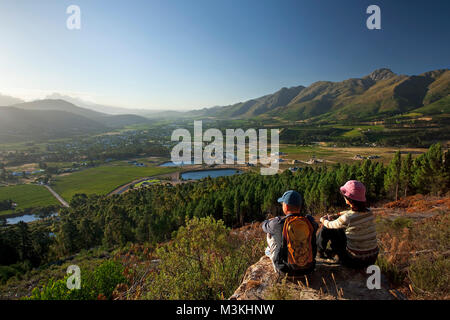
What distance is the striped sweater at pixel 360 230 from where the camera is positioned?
366 cm

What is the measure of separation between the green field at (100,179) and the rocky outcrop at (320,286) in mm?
78306

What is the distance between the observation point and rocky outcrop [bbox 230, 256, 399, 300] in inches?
135

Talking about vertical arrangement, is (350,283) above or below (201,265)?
above

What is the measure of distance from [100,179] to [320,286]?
99.2 m

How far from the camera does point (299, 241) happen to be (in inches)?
137

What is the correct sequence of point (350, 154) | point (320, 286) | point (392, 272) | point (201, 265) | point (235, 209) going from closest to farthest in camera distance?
point (320, 286) → point (392, 272) → point (201, 265) → point (235, 209) → point (350, 154)

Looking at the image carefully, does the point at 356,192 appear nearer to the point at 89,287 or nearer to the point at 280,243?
the point at 280,243

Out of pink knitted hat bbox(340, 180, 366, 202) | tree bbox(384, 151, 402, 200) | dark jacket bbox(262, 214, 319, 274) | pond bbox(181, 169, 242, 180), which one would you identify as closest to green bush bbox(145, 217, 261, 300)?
dark jacket bbox(262, 214, 319, 274)

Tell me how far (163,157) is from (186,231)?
130678 millimetres

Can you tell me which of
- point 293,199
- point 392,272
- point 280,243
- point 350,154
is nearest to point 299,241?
point 280,243

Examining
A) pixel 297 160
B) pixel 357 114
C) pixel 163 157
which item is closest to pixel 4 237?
pixel 297 160

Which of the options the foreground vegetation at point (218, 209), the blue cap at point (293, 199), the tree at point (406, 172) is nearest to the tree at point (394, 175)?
the foreground vegetation at point (218, 209)

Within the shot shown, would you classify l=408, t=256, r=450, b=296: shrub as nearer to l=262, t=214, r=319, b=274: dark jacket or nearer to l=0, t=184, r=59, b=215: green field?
l=262, t=214, r=319, b=274: dark jacket

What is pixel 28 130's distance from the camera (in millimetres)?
189000
